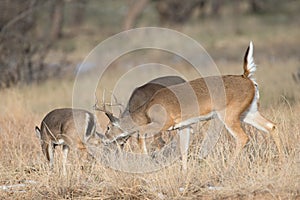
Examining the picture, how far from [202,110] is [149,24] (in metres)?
28.0

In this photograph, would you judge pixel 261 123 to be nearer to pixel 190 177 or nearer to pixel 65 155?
pixel 190 177

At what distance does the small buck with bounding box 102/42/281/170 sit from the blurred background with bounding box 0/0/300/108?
396 cm

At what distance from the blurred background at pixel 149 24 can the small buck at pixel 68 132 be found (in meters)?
4.53

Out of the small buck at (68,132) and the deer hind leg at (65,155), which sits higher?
the small buck at (68,132)

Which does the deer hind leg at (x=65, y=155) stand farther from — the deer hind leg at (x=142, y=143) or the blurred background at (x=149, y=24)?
the blurred background at (x=149, y=24)

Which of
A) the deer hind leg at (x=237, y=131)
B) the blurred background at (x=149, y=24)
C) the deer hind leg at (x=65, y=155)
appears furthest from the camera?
the blurred background at (x=149, y=24)

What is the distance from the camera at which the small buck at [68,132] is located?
28.6 feet

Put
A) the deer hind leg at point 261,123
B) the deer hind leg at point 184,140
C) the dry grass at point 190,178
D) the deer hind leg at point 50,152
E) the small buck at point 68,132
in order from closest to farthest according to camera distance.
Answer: the dry grass at point 190,178
the deer hind leg at point 261,123
the deer hind leg at point 184,140
the deer hind leg at point 50,152
the small buck at point 68,132

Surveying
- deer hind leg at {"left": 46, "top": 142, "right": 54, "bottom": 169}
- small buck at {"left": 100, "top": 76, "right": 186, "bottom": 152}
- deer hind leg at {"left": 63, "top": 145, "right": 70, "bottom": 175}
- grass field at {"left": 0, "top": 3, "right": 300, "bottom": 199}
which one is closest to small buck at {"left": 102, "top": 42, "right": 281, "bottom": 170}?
grass field at {"left": 0, "top": 3, "right": 300, "bottom": 199}

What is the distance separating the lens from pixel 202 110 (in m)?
8.28

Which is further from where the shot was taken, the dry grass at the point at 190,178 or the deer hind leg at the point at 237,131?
the deer hind leg at the point at 237,131

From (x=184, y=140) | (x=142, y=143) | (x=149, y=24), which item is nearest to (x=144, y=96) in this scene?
(x=142, y=143)

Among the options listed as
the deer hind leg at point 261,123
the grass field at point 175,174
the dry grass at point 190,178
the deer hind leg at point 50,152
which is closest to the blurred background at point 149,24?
the deer hind leg at point 261,123

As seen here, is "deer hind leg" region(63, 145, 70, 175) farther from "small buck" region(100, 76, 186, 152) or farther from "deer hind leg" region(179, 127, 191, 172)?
"deer hind leg" region(179, 127, 191, 172)
